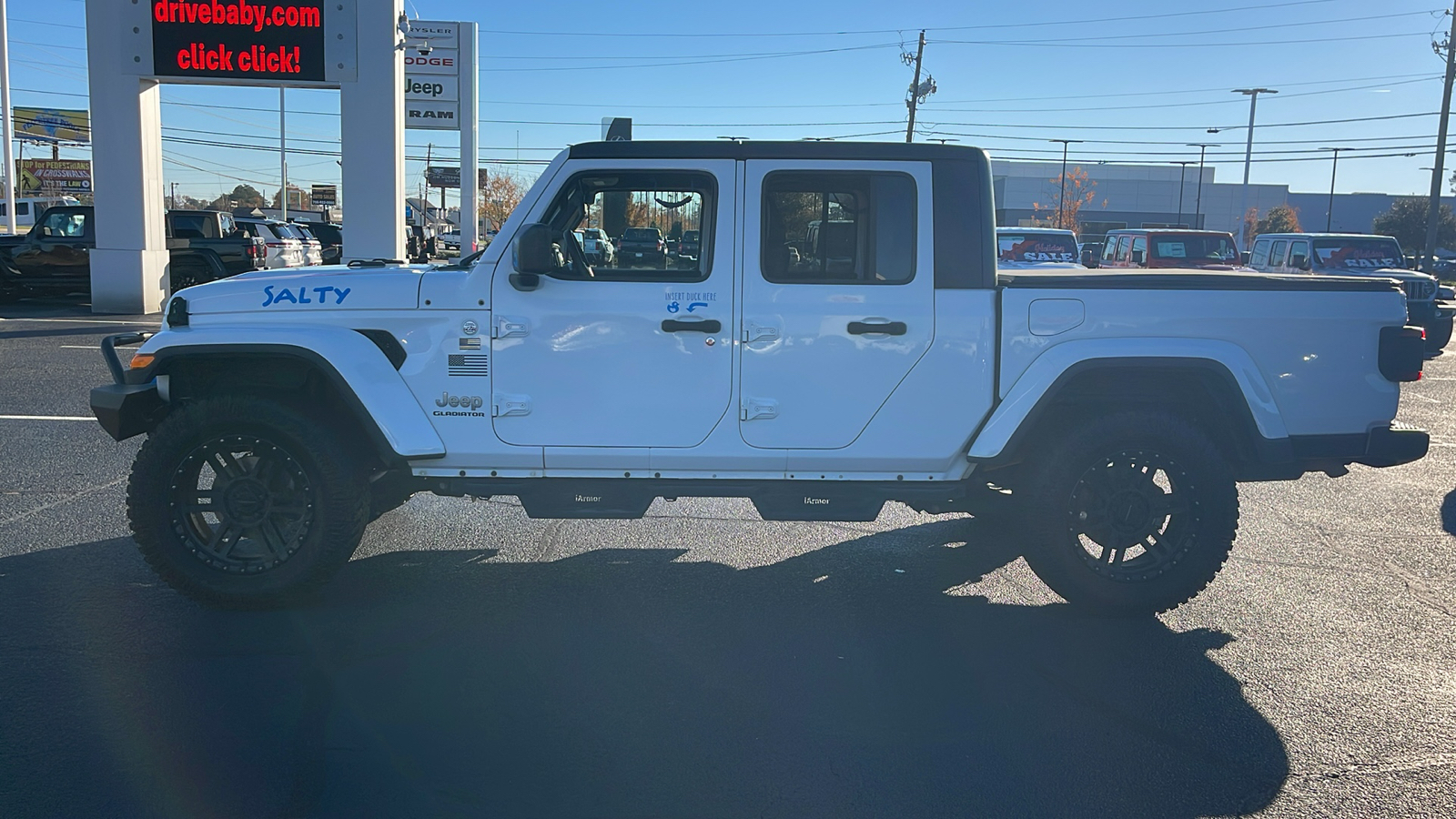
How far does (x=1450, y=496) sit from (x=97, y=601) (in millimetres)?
8324

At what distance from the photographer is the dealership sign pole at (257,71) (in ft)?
56.1

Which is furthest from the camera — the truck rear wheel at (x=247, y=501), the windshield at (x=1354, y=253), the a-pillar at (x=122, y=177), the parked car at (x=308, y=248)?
the parked car at (x=308, y=248)

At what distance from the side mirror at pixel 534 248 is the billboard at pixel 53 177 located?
9307 centimetres

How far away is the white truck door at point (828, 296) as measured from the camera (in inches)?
192

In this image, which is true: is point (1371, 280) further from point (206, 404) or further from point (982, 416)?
point (206, 404)

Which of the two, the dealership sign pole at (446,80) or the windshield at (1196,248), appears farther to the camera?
the dealership sign pole at (446,80)

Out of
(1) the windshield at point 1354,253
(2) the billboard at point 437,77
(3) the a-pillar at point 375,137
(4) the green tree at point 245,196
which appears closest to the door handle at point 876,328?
(3) the a-pillar at point 375,137

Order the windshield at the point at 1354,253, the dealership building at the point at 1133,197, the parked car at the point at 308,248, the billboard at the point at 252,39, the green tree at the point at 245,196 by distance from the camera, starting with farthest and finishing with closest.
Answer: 1. the green tree at the point at 245,196
2. the dealership building at the point at 1133,197
3. the parked car at the point at 308,248
4. the windshield at the point at 1354,253
5. the billboard at the point at 252,39

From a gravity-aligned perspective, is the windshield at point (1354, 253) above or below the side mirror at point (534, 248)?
above

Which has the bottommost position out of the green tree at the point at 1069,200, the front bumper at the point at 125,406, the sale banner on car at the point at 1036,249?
the front bumper at the point at 125,406

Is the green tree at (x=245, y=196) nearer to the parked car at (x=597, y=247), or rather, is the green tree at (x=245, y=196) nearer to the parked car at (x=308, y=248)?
the parked car at (x=308, y=248)

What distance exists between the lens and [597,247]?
4980 mm

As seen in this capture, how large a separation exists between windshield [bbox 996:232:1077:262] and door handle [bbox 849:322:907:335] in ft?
43.2

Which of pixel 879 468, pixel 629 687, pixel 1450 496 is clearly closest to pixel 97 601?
pixel 629 687
